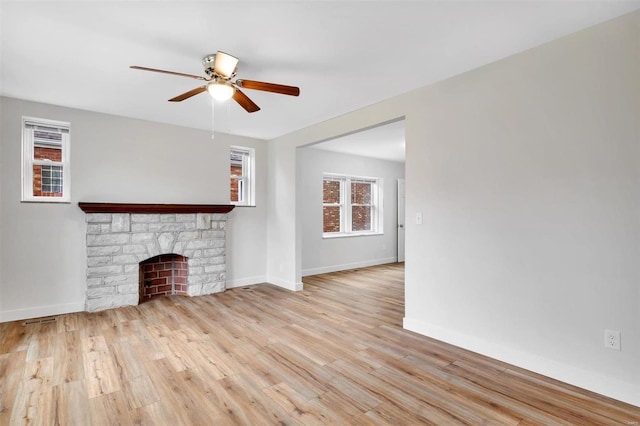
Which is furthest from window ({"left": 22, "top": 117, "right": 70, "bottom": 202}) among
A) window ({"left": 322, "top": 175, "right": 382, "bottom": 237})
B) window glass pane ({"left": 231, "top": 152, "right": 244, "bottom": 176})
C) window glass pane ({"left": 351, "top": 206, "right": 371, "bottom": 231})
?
window glass pane ({"left": 351, "top": 206, "right": 371, "bottom": 231})

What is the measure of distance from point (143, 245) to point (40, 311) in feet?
4.17

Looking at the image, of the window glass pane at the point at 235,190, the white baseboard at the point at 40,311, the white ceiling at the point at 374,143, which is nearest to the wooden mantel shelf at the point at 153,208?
the window glass pane at the point at 235,190

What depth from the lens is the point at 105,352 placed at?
2773mm

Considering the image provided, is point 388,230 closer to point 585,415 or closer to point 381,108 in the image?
point 381,108

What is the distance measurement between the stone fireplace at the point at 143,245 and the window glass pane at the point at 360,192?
3177 millimetres

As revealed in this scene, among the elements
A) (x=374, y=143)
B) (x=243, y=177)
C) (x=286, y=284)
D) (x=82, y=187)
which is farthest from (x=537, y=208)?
(x=82, y=187)

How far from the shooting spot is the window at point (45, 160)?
3.71 m

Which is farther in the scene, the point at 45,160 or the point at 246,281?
the point at 246,281

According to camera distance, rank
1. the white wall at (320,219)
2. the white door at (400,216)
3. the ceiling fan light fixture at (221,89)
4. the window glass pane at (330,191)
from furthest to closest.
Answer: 1. the white door at (400,216)
2. the window glass pane at (330,191)
3. the white wall at (320,219)
4. the ceiling fan light fixture at (221,89)

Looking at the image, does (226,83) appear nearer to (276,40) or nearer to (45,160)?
(276,40)

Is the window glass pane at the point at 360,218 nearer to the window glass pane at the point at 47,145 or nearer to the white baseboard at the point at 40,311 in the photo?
the white baseboard at the point at 40,311

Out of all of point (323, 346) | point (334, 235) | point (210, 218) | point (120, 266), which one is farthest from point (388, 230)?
point (120, 266)

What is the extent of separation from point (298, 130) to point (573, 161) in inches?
139

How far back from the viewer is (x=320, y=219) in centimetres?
645
